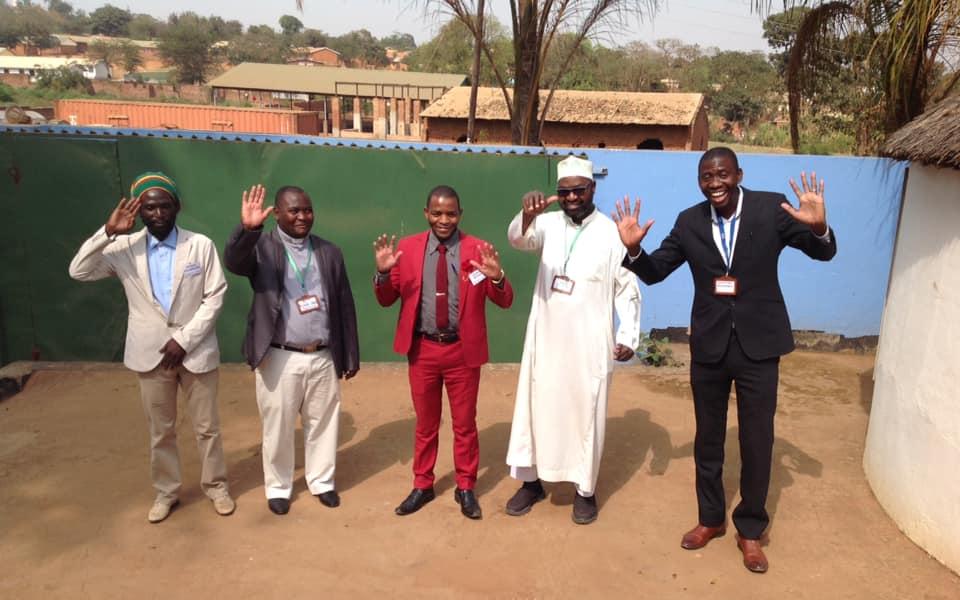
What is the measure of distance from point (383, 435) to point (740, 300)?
9.50ft

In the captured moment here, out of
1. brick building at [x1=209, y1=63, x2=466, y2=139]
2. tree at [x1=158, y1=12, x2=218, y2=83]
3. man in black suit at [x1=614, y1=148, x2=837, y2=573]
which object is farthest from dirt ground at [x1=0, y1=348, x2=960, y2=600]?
tree at [x1=158, y1=12, x2=218, y2=83]

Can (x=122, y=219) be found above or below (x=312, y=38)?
below

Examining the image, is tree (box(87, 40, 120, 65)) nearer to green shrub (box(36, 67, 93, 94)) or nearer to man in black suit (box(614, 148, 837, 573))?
green shrub (box(36, 67, 93, 94))

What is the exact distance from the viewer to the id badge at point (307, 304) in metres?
4.06

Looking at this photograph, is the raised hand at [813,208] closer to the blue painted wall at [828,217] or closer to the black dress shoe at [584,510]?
the black dress shoe at [584,510]

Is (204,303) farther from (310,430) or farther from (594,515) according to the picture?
(594,515)

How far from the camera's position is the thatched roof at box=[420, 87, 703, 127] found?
19719 mm

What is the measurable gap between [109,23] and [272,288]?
14520 centimetres

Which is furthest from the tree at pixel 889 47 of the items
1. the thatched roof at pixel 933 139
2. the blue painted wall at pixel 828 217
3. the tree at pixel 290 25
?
the tree at pixel 290 25

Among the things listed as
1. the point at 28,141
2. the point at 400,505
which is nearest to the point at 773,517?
the point at 400,505

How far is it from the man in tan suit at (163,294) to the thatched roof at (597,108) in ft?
53.5

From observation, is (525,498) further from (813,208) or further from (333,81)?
(333,81)

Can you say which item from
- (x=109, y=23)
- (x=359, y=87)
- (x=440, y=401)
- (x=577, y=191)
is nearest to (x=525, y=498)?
(x=440, y=401)

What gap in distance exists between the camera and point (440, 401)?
4.24m
